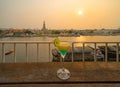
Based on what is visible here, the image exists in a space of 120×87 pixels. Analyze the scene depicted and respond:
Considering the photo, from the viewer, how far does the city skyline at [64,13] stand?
462cm

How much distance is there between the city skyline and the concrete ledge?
293 cm

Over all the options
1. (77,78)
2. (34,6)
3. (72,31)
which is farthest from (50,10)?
(77,78)

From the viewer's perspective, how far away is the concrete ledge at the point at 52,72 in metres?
1.33

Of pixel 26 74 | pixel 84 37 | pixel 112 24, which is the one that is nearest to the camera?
pixel 26 74

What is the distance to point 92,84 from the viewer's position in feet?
4.08

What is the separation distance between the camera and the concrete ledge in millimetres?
1330

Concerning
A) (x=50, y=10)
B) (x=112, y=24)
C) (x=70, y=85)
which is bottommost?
(x=70, y=85)

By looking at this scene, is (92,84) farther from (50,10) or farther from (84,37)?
(50,10)

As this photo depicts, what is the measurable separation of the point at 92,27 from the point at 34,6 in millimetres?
1507

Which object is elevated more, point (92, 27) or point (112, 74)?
point (92, 27)

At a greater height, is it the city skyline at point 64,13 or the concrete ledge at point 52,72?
the city skyline at point 64,13

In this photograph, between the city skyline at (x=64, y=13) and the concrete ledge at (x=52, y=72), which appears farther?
the city skyline at (x=64, y=13)

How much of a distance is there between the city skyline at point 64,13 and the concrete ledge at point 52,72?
2.93 m

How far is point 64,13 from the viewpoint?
4707 mm
